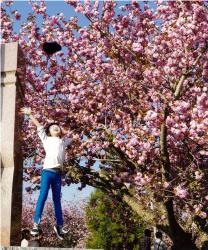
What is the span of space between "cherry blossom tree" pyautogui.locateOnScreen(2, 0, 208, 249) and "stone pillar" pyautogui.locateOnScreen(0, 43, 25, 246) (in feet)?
15.2

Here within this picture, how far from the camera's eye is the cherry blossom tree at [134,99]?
38.5 feet

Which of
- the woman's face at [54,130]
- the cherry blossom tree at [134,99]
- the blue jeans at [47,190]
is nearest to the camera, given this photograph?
the blue jeans at [47,190]

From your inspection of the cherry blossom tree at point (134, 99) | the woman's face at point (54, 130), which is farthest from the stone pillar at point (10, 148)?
the cherry blossom tree at point (134, 99)

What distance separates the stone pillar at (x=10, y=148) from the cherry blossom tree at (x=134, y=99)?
4.64 meters

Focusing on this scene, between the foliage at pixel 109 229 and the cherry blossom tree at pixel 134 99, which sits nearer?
the cherry blossom tree at pixel 134 99

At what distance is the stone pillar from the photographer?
710 cm

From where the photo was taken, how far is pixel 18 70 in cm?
764

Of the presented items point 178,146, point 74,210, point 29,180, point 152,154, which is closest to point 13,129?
point 152,154

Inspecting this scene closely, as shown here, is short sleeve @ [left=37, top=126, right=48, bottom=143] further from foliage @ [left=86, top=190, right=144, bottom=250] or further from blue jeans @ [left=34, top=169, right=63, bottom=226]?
foliage @ [left=86, top=190, right=144, bottom=250]

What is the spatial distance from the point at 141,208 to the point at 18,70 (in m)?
7.50

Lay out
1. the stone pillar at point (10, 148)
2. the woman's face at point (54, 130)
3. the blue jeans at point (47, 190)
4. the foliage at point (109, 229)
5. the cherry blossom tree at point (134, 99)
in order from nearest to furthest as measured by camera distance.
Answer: the stone pillar at point (10, 148), the blue jeans at point (47, 190), the woman's face at point (54, 130), the cherry blossom tree at point (134, 99), the foliage at point (109, 229)

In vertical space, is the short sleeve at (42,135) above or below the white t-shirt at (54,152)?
above

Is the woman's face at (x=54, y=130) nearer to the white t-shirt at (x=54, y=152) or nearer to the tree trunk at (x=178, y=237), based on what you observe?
the white t-shirt at (x=54, y=152)

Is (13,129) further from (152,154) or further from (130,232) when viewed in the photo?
(130,232)
